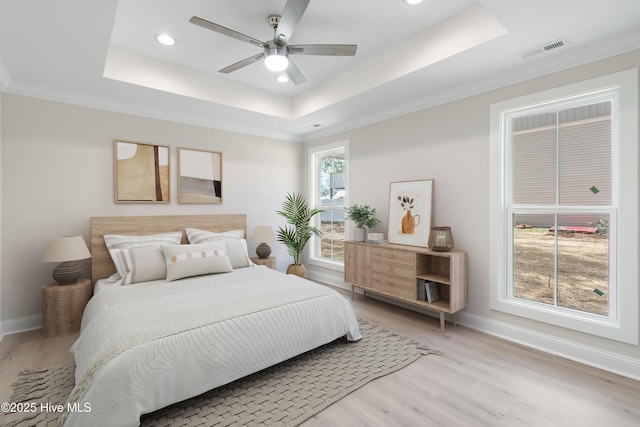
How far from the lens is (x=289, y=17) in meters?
2.00

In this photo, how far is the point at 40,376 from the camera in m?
2.22

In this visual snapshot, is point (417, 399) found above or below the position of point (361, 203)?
below

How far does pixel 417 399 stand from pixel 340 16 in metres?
2.91

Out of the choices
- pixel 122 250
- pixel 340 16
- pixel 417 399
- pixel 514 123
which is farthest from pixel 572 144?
pixel 122 250

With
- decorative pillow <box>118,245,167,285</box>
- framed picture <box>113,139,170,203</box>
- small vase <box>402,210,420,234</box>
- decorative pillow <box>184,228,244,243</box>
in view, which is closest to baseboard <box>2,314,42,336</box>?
decorative pillow <box>118,245,167,285</box>

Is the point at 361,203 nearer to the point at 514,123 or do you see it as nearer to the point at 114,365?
the point at 514,123

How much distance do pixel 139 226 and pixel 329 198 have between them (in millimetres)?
2708

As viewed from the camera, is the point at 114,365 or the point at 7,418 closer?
the point at 114,365

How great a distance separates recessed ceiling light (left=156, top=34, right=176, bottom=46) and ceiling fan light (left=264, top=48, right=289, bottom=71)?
3.44 feet

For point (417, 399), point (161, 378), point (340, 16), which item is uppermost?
point (340, 16)

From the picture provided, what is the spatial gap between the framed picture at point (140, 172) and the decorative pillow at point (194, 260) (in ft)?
2.97

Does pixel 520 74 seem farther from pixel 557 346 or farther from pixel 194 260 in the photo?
pixel 194 260

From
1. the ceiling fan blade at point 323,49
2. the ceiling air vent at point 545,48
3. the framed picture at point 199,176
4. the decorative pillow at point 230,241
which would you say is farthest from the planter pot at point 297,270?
the ceiling air vent at point 545,48

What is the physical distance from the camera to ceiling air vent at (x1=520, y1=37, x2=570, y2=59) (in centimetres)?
230
